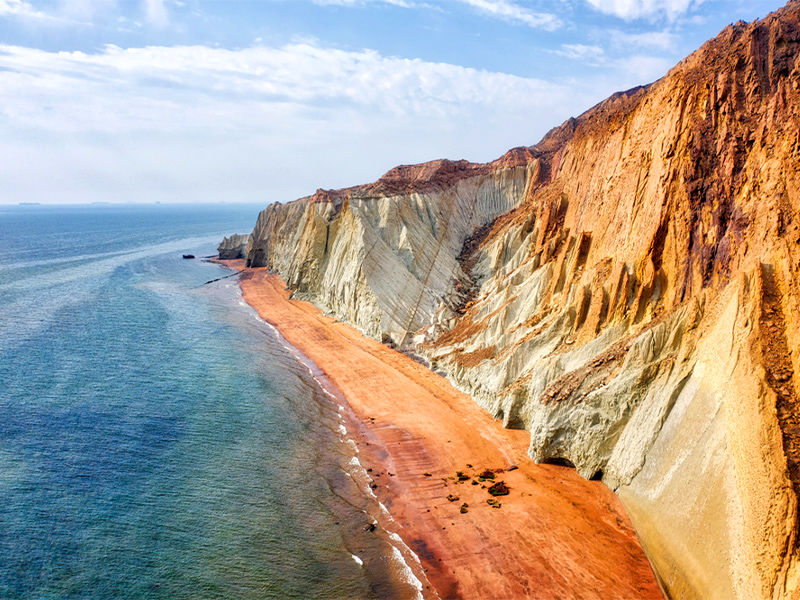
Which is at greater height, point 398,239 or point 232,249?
point 398,239

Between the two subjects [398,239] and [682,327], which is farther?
[398,239]

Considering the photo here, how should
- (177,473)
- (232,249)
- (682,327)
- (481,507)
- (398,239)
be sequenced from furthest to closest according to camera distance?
(232,249), (398,239), (177,473), (481,507), (682,327)

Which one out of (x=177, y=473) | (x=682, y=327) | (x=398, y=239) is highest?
(x=398, y=239)

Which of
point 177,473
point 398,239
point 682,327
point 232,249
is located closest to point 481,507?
point 682,327

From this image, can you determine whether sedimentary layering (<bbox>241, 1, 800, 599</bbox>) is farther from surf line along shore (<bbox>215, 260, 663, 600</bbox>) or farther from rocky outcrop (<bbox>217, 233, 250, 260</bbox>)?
rocky outcrop (<bbox>217, 233, 250, 260</bbox>)

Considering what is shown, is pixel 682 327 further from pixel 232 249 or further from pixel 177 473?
pixel 232 249

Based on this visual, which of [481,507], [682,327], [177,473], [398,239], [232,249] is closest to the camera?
[682,327]

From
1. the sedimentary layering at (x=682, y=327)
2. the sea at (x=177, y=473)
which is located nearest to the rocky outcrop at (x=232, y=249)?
the sea at (x=177, y=473)

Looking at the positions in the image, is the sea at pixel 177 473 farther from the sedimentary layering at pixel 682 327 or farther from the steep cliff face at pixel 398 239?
the steep cliff face at pixel 398 239
